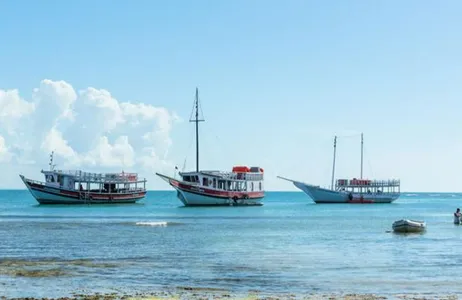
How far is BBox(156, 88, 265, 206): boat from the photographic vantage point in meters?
116

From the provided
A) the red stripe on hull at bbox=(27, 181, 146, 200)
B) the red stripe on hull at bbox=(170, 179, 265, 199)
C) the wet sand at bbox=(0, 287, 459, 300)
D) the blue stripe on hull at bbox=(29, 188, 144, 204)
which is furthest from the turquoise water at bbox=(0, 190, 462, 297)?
the blue stripe on hull at bbox=(29, 188, 144, 204)

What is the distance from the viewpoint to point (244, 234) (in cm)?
6241

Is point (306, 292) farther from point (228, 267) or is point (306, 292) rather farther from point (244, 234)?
point (244, 234)

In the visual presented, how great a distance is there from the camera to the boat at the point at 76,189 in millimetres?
122625

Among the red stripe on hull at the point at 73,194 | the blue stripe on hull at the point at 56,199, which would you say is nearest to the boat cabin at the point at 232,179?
the red stripe on hull at the point at 73,194

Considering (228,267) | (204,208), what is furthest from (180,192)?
(228,267)

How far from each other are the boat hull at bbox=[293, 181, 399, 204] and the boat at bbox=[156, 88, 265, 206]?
2623 centimetres

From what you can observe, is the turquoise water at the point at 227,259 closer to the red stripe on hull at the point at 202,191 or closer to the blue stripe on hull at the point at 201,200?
the red stripe on hull at the point at 202,191

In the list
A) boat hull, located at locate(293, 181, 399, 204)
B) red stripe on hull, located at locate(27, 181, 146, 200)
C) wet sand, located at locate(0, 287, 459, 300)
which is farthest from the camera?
boat hull, located at locate(293, 181, 399, 204)

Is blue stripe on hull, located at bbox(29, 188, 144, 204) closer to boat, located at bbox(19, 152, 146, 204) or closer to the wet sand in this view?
boat, located at bbox(19, 152, 146, 204)

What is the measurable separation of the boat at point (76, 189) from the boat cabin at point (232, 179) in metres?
15.1

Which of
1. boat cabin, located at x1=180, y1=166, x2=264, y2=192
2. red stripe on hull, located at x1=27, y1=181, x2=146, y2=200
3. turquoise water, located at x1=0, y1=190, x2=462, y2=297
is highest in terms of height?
boat cabin, located at x1=180, y1=166, x2=264, y2=192

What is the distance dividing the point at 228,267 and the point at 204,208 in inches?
3004

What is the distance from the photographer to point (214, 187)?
388ft
